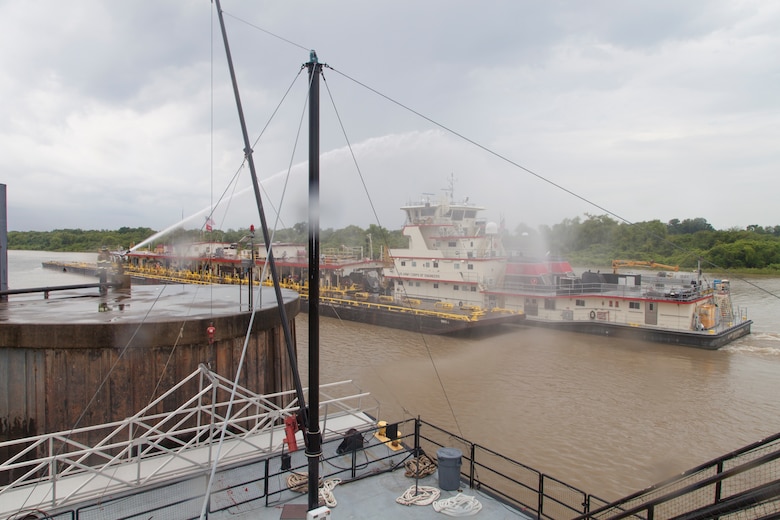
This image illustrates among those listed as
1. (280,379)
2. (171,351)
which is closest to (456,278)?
(280,379)

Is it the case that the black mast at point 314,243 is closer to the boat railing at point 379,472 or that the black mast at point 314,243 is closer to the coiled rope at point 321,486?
the boat railing at point 379,472

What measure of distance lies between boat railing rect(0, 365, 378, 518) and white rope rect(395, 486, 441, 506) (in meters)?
2.83

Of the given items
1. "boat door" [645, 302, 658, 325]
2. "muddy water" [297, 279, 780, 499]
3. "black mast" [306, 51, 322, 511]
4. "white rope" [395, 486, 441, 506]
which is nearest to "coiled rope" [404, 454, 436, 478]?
"white rope" [395, 486, 441, 506]

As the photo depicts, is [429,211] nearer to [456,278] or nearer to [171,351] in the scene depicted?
[456,278]

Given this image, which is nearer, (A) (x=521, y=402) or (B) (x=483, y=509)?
(B) (x=483, y=509)

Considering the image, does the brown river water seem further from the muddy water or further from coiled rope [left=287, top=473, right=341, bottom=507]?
coiled rope [left=287, top=473, right=341, bottom=507]

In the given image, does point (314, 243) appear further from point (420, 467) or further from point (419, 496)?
point (420, 467)

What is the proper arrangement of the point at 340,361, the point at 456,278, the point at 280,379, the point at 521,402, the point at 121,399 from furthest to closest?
the point at 456,278 → the point at 340,361 → the point at 521,402 → the point at 280,379 → the point at 121,399

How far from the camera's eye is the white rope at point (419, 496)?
7.18 m

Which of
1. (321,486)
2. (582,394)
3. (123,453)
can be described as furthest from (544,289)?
(123,453)

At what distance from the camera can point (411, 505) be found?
7.15 meters

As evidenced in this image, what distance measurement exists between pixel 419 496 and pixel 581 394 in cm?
1338

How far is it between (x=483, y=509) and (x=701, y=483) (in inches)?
150

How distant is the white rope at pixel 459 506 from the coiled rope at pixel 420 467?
32.0 inches
